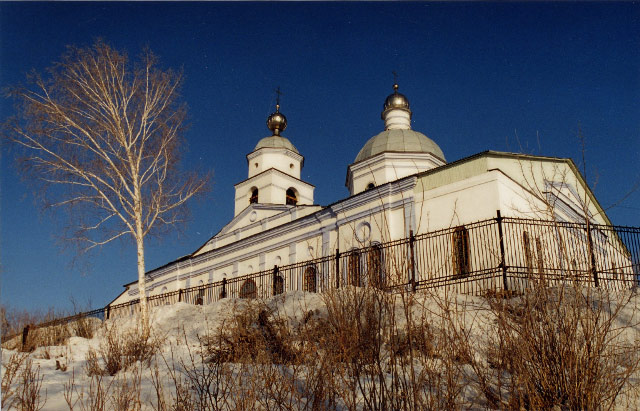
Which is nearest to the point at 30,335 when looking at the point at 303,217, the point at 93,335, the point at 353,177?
the point at 93,335

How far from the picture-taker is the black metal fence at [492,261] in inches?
172

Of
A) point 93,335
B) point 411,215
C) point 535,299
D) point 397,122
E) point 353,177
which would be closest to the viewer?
point 535,299

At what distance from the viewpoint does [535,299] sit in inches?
169

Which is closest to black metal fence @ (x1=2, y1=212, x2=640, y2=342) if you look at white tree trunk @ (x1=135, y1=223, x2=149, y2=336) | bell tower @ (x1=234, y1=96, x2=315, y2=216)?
white tree trunk @ (x1=135, y1=223, x2=149, y2=336)

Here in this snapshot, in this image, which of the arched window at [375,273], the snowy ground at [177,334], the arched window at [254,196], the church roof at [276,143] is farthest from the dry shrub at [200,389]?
the church roof at [276,143]

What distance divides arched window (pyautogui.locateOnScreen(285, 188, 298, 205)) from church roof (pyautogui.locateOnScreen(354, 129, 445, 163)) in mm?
4378

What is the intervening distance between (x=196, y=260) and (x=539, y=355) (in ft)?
82.2

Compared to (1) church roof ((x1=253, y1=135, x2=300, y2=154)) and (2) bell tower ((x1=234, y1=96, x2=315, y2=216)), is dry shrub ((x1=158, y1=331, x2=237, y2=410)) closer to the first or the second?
(2) bell tower ((x1=234, y1=96, x2=315, y2=216))

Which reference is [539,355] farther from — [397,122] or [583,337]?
[397,122]

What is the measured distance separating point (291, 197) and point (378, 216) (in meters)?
9.15

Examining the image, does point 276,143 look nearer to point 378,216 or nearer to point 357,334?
point 378,216

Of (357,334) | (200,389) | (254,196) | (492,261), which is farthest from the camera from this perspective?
(254,196)

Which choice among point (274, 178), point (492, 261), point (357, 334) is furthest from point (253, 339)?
point (274, 178)

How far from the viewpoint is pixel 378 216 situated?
62.0 ft
